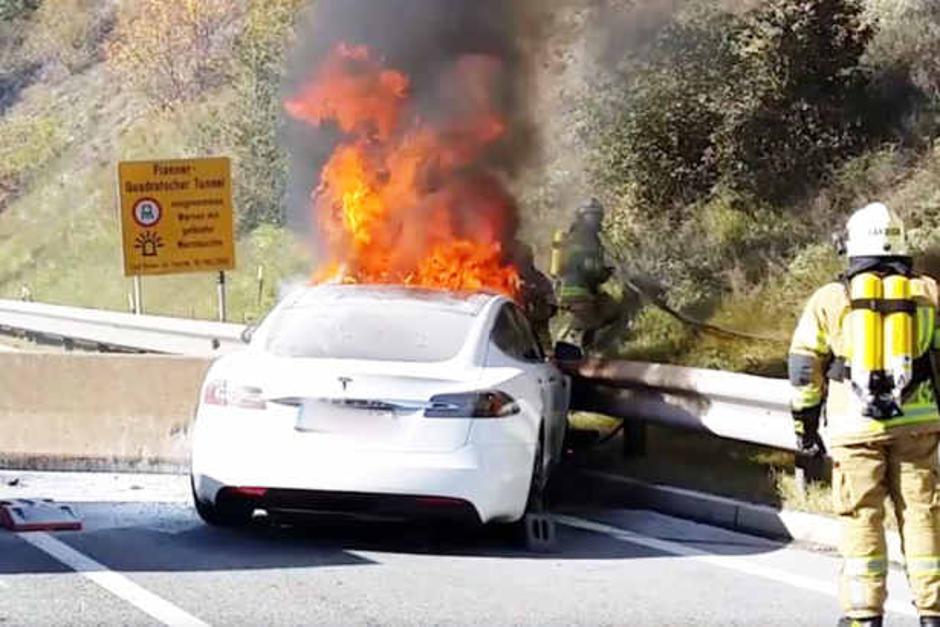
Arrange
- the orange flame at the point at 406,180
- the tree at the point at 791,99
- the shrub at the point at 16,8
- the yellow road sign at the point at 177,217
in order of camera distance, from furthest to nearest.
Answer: the shrub at the point at 16,8 → the yellow road sign at the point at 177,217 → the tree at the point at 791,99 → the orange flame at the point at 406,180

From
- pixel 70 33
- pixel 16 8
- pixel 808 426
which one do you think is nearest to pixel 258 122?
pixel 70 33

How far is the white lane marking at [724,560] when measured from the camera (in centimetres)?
753

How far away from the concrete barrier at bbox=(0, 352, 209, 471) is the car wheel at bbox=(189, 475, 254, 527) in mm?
2264

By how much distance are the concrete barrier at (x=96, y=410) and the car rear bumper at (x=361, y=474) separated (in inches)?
117

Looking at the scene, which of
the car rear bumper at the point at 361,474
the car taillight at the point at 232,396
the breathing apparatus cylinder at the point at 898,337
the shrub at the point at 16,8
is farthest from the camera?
the shrub at the point at 16,8

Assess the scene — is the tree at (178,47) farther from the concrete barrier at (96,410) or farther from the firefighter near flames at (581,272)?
the concrete barrier at (96,410)

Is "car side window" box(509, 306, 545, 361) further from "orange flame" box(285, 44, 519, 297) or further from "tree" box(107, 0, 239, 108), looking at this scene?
"tree" box(107, 0, 239, 108)

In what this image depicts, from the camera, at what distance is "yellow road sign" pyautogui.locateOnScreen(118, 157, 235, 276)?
2044 centimetres

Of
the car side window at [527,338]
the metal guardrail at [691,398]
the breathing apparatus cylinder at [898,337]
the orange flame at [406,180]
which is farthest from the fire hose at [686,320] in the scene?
the breathing apparatus cylinder at [898,337]

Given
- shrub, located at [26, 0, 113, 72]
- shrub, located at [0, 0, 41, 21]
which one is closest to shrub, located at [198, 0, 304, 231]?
shrub, located at [26, 0, 113, 72]

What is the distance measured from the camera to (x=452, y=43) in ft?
50.1

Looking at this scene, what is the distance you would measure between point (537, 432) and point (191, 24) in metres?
30.8

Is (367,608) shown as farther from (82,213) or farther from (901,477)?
(82,213)

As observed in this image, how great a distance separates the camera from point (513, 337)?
9.32 meters
